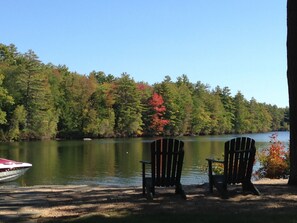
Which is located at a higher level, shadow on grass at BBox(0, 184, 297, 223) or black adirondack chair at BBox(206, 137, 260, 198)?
black adirondack chair at BBox(206, 137, 260, 198)

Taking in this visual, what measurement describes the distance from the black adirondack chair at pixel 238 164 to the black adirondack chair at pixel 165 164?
76cm

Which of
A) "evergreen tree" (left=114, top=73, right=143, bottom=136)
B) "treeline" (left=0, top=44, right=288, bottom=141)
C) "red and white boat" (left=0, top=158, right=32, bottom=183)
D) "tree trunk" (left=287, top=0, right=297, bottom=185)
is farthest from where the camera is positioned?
"evergreen tree" (left=114, top=73, right=143, bottom=136)

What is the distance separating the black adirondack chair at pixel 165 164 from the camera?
750cm

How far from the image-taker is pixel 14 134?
6316cm

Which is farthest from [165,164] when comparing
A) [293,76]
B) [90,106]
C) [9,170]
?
[90,106]

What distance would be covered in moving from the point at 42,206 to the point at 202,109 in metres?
94.8

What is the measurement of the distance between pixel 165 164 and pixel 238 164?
53.8 inches

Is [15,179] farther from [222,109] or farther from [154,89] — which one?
[222,109]

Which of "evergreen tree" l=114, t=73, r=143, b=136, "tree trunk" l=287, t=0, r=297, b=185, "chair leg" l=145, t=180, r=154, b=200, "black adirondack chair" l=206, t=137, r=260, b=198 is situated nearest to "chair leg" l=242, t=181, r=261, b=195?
"black adirondack chair" l=206, t=137, r=260, b=198

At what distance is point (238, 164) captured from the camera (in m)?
7.85

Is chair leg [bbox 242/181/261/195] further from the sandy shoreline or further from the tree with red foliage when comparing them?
the tree with red foliage

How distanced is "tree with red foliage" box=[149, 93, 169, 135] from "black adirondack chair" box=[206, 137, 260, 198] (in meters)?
76.8

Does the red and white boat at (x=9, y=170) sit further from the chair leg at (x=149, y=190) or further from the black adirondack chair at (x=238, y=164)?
the black adirondack chair at (x=238, y=164)

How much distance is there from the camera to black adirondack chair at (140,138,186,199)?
295 inches
